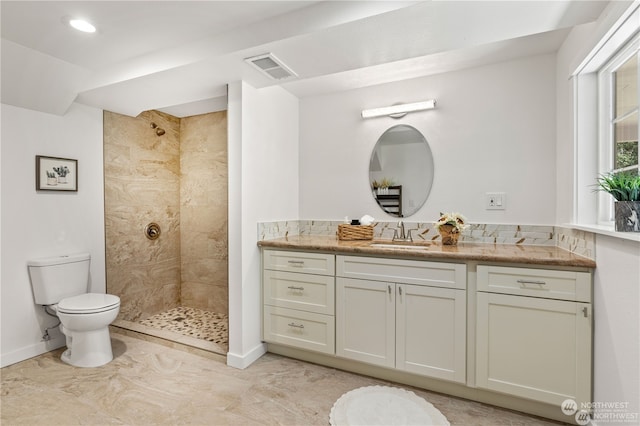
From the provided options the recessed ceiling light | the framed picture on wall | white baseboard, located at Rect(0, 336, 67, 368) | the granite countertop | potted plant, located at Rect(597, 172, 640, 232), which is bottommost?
white baseboard, located at Rect(0, 336, 67, 368)

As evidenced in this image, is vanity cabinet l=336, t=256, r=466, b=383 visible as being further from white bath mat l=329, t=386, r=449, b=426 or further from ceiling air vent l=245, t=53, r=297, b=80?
ceiling air vent l=245, t=53, r=297, b=80

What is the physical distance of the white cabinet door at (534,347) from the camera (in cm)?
166

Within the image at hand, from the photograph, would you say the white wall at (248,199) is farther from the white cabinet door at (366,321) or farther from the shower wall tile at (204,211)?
the shower wall tile at (204,211)

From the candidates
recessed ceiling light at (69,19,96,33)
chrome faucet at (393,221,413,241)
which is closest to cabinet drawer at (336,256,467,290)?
chrome faucet at (393,221,413,241)

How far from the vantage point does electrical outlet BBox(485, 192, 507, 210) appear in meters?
2.40

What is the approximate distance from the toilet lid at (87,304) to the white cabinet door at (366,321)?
5.62 ft

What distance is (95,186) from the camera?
2906 millimetres

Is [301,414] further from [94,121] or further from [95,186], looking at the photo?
[94,121]

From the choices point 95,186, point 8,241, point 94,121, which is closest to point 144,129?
point 94,121

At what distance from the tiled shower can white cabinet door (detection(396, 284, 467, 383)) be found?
1.60 m

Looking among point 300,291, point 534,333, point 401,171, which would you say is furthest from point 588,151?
point 300,291
